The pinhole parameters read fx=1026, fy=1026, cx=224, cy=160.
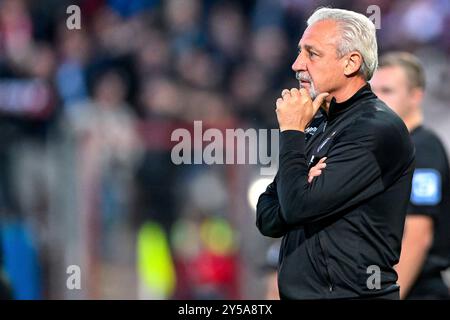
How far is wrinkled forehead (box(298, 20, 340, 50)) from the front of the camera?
3.25 metres

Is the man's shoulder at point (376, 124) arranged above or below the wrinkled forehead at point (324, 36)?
below

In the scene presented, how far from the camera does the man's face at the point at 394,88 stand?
4.96 metres

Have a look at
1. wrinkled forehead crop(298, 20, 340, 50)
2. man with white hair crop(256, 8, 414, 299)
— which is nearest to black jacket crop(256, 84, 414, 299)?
man with white hair crop(256, 8, 414, 299)

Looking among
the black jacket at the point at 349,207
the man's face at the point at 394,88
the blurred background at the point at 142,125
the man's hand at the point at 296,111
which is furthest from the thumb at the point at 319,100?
the blurred background at the point at 142,125

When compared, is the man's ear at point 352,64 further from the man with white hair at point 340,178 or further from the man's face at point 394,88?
the man's face at point 394,88

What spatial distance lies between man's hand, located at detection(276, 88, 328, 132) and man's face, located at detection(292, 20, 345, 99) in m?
0.06

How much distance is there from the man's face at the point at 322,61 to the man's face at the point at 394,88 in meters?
1.72

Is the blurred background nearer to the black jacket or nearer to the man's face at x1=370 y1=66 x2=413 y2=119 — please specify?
the man's face at x1=370 y1=66 x2=413 y2=119

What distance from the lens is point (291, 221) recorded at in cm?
309

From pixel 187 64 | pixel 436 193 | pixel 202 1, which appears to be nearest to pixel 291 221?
pixel 436 193

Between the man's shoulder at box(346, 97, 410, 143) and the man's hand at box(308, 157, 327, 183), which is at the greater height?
the man's shoulder at box(346, 97, 410, 143)

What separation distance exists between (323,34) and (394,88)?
179cm

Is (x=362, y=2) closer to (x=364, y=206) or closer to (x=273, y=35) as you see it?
(x=273, y=35)

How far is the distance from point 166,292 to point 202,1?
2.65 metres
